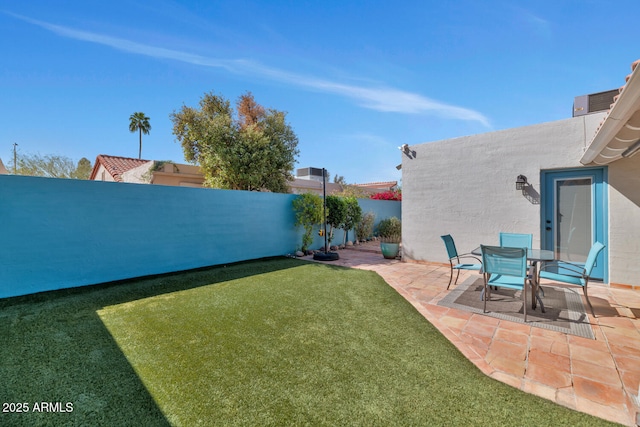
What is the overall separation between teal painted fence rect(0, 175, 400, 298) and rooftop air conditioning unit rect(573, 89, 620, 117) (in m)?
9.30

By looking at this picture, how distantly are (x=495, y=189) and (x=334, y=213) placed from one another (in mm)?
5787

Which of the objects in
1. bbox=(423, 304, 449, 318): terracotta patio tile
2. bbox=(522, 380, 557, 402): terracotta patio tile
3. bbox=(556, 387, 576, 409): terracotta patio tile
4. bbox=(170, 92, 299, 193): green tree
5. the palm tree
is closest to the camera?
bbox=(556, 387, 576, 409): terracotta patio tile

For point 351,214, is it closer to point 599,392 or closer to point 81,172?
point 599,392

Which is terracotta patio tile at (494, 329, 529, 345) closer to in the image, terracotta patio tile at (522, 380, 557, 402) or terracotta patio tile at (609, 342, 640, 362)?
terracotta patio tile at (609, 342, 640, 362)

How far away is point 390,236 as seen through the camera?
11.8 metres

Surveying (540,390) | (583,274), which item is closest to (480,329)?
(540,390)

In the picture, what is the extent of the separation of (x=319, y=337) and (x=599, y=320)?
14.7ft

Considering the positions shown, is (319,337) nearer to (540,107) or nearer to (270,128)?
(540,107)

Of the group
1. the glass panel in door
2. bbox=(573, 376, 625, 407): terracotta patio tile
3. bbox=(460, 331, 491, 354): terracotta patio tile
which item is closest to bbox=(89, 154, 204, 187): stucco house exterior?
bbox=(460, 331, 491, 354): terracotta patio tile

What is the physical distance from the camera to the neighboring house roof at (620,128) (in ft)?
8.43

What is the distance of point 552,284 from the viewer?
618 centimetres

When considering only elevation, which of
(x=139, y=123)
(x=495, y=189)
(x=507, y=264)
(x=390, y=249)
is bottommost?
(x=390, y=249)

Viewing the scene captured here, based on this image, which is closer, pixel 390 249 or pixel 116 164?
pixel 390 249

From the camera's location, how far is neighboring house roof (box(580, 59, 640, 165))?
2571 mm
